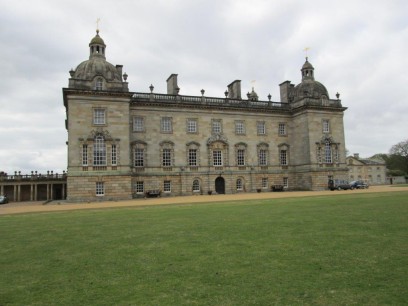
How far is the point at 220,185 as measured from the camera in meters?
43.4

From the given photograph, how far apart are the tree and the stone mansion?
52.3 m

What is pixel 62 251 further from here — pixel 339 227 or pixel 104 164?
pixel 104 164

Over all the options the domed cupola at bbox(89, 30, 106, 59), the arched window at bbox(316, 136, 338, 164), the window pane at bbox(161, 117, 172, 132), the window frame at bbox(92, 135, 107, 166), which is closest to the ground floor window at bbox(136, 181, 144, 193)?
the window frame at bbox(92, 135, 107, 166)

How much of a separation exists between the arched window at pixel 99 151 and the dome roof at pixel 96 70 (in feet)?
20.9

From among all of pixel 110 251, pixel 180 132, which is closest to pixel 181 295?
pixel 110 251

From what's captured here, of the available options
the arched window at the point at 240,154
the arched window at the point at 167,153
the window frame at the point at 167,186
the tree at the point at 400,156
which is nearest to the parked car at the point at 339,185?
the arched window at the point at 240,154

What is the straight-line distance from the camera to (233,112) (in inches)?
1761

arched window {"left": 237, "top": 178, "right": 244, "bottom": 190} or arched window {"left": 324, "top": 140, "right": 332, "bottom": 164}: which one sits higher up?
arched window {"left": 324, "top": 140, "right": 332, "bottom": 164}

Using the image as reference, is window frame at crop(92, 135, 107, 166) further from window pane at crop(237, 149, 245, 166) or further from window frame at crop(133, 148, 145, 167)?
window pane at crop(237, 149, 245, 166)

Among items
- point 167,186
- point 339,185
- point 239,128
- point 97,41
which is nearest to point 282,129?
point 239,128

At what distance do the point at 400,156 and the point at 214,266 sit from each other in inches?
3780

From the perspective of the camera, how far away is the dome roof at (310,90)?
1831 inches

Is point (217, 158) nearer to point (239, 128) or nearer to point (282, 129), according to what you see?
point (239, 128)

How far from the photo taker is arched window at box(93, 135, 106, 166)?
3572cm
